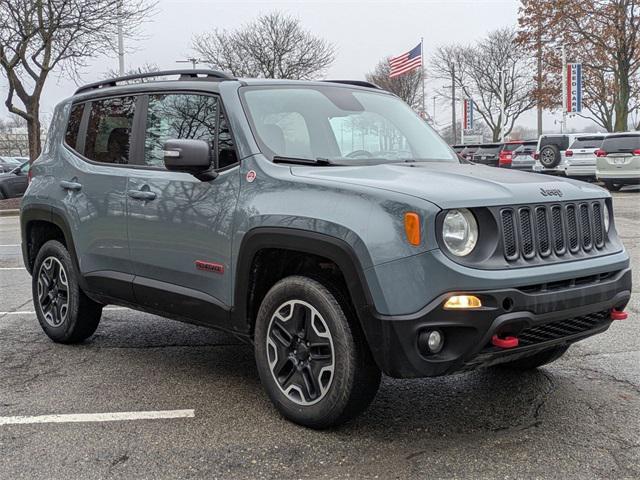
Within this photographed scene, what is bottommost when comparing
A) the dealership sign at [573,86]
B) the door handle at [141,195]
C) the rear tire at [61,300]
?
the rear tire at [61,300]

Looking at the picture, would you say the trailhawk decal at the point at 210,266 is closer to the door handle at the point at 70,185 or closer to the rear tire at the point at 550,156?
the door handle at the point at 70,185

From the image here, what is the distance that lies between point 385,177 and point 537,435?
151 centimetres

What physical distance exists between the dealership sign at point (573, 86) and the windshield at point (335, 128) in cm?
3099

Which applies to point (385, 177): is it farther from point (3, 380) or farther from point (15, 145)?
point (15, 145)

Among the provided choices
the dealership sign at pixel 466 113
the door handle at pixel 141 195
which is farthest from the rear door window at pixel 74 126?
the dealership sign at pixel 466 113

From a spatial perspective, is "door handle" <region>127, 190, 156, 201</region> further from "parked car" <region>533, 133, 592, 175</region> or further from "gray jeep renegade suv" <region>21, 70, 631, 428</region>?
"parked car" <region>533, 133, 592, 175</region>

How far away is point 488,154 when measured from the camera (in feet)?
95.9

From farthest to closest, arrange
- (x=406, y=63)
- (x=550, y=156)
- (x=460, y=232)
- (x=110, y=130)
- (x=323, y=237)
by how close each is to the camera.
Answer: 1. (x=406, y=63)
2. (x=550, y=156)
3. (x=110, y=130)
4. (x=323, y=237)
5. (x=460, y=232)

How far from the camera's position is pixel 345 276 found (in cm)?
332

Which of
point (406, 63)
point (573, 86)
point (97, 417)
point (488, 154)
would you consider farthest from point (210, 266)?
point (573, 86)

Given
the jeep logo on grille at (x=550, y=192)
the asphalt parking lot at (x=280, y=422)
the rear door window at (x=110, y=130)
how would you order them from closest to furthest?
the asphalt parking lot at (x=280, y=422), the jeep logo on grille at (x=550, y=192), the rear door window at (x=110, y=130)

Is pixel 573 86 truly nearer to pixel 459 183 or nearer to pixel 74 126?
pixel 74 126

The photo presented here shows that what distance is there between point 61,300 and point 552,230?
3715 millimetres

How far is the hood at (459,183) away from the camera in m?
3.24
